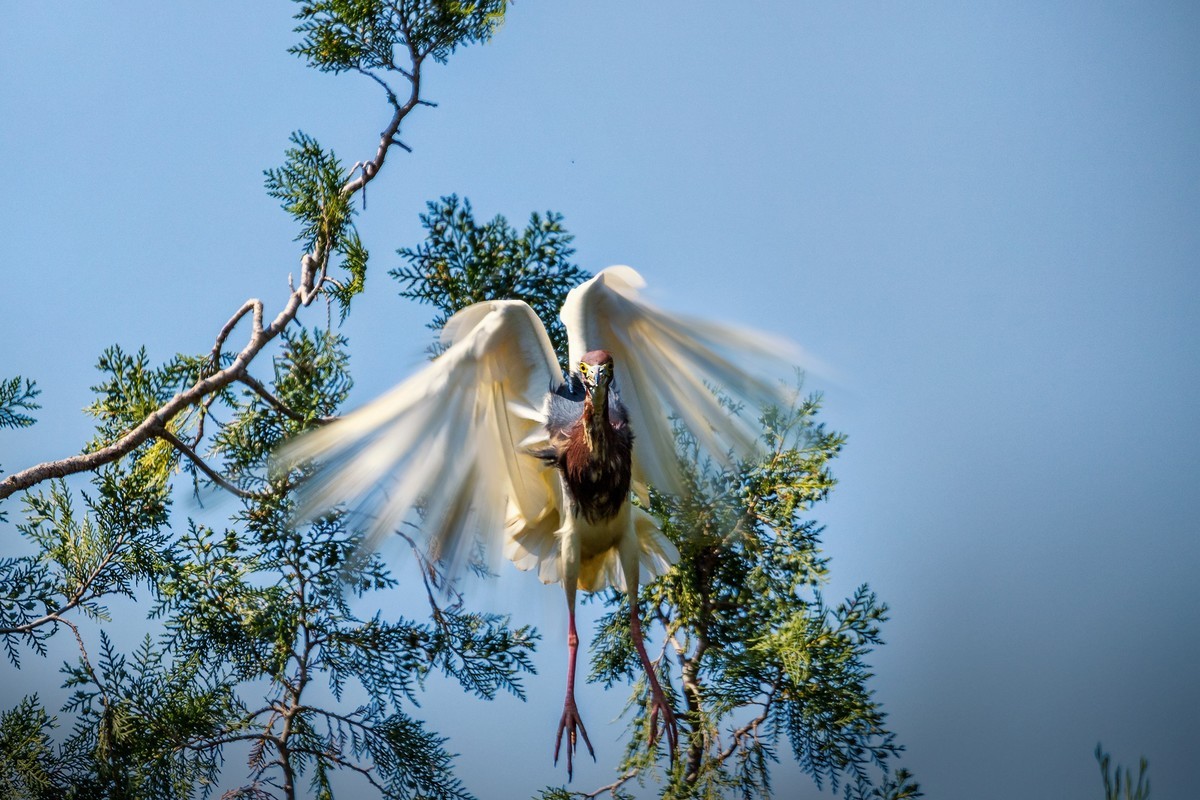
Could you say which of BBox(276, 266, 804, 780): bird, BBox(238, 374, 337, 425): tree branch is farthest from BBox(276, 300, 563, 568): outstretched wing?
BBox(238, 374, 337, 425): tree branch

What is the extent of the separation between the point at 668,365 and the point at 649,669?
0.67 m

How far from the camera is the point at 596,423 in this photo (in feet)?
7.05

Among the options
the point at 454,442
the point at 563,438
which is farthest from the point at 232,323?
the point at 563,438

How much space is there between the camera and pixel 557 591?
2441 mm

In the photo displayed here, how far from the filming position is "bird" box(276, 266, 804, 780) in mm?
1956

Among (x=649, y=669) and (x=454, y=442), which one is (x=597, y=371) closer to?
(x=454, y=442)

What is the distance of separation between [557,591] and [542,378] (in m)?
0.55

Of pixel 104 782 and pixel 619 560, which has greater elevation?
pixel 619 560

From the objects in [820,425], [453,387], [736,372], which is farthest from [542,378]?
[820,425]

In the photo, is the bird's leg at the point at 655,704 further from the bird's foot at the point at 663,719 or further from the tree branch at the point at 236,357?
the tree branch at the point at 236,357

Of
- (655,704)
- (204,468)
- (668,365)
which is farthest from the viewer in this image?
(668,365)

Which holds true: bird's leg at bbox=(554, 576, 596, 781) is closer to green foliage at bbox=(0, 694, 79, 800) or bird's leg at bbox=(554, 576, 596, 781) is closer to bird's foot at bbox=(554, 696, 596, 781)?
bird's foot at bbox=(554, 696, 596, 781)

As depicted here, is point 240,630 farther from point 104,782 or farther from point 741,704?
point 741,704

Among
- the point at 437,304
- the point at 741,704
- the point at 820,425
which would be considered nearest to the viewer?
the point at 741,704
